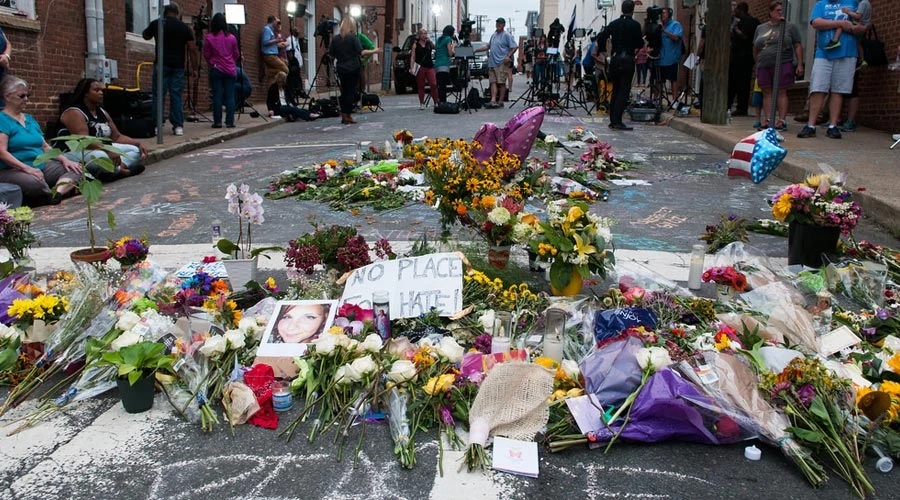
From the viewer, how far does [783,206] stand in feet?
15.6

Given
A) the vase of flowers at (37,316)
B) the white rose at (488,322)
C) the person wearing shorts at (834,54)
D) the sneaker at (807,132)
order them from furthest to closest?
the sneaker at (807,132) → the person wearing shorts at (834,54) → the white rose at (488,322) → the vase of flowers at (37,316)

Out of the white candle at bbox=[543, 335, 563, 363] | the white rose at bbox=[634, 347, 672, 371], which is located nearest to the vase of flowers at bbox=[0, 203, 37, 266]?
the white candle at bbox=[543, 335, 563, 363]

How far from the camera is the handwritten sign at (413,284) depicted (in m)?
3.83

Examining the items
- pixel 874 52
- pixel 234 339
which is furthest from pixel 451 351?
pixel 874 52

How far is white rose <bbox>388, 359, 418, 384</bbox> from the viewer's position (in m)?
2.96

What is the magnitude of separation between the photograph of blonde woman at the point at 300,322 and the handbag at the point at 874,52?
33.0 feet

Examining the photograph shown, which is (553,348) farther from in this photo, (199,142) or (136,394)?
(199,142)

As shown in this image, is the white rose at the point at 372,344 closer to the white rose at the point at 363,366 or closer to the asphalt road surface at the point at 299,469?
the white rose at the point at 363,366

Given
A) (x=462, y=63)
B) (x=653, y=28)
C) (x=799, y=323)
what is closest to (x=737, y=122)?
(x=653, y=28)

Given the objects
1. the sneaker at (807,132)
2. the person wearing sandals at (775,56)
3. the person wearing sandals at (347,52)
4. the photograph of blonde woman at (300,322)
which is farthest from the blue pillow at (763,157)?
the person wearing sandals at (347,52)

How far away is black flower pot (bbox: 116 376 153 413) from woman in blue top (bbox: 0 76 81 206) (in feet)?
14.0

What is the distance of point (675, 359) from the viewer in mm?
3188

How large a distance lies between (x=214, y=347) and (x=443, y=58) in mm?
14829

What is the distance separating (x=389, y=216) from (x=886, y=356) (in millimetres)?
4342
